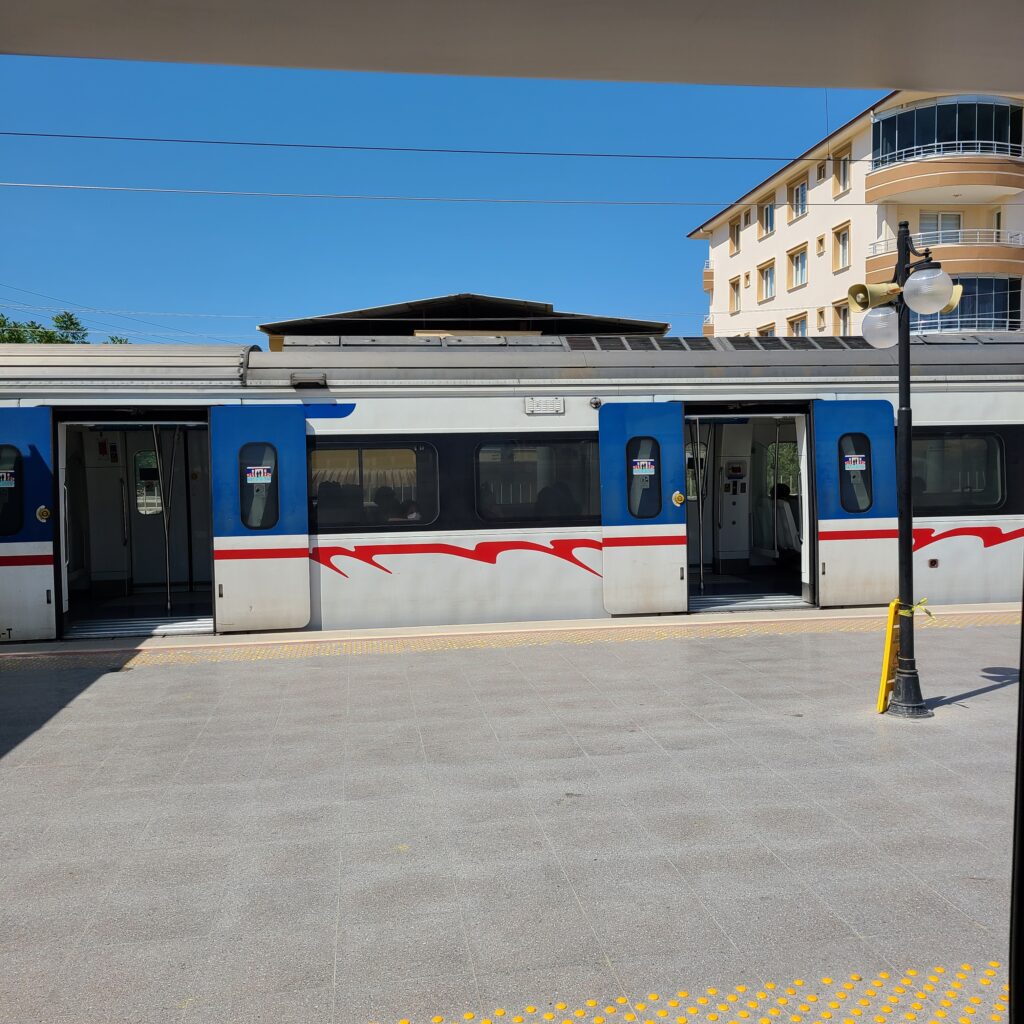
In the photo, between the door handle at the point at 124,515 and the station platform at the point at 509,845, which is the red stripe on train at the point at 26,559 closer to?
the station platform at the point at 509,845

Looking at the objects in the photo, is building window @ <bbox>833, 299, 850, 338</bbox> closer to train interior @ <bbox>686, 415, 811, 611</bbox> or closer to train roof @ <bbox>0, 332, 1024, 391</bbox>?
train interior @ <bbox>686, 415, 811, 611</bbox>

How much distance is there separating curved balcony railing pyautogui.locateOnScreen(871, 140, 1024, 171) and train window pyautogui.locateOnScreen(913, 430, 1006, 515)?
20439mm

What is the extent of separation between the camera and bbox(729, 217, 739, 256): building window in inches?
1610

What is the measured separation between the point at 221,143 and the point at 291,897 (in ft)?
32.2

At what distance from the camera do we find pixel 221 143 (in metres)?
11.3

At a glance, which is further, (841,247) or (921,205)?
(841,247)

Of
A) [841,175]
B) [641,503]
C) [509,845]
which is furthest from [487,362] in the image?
[841,175]

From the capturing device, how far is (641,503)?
1047 centimetres

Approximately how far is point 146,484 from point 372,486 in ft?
16.4

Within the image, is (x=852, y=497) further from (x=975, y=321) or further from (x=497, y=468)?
(x=975, y=321)

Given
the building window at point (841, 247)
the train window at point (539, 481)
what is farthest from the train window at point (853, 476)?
the building window at point (841, 247)

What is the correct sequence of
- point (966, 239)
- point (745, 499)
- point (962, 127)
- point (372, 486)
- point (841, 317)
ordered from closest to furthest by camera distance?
1. point (372, 486)
2. point (745, 499)
3. point (962, 127)
4. point (966, 239)
5. point (841, 317)

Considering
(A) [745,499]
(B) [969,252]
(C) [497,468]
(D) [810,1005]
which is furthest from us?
(B) [969,252]

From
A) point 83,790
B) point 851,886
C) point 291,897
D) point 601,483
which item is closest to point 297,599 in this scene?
point 601,483
